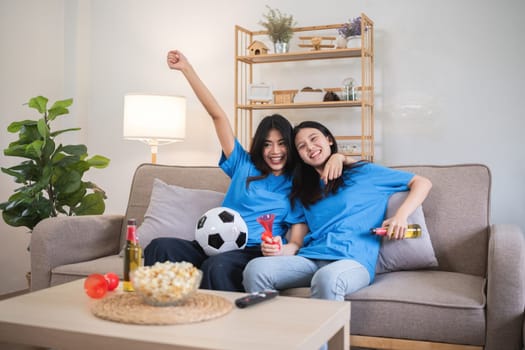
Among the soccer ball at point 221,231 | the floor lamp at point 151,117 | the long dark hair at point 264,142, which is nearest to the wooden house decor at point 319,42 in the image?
the floor lamp at point 151,117

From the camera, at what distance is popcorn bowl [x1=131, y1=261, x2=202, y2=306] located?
4.67 ft

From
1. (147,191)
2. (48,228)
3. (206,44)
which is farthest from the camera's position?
(206,44)

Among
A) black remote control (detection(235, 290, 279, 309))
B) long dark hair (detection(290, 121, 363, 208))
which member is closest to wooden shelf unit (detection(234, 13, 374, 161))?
long dark hair (detection(290, 121, 363, 208))

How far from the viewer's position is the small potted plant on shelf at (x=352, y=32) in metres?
3.54

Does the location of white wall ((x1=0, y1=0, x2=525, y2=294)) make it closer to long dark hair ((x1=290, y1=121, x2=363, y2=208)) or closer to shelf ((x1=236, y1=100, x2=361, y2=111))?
shelf ((x1=236, y1=100, x2=361, y2=111))

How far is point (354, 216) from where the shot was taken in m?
2.20

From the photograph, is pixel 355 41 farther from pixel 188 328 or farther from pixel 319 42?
pixel 188 328

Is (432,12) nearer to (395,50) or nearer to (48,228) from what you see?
(395,50)

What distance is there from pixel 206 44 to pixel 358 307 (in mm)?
2714

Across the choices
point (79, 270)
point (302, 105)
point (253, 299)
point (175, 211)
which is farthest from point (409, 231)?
point (302, 105)

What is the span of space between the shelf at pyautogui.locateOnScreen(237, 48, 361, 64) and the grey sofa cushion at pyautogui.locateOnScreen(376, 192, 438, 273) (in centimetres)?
155

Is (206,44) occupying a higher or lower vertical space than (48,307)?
higher

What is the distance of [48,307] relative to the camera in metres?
1.53

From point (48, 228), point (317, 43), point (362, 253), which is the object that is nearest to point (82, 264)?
point (48, 228)
